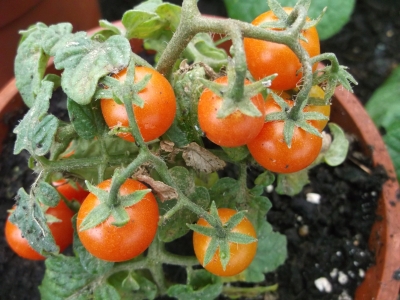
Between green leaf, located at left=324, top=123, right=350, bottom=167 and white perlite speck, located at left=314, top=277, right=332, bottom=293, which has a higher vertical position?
green leaf, located at left=324, top=123, right=350, bottom=167

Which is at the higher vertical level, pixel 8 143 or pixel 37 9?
pixel 37 9

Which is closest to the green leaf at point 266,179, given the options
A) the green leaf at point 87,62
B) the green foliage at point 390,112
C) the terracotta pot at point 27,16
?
the green leaf at point 87,62

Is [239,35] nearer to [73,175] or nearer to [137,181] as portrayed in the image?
[137,181]

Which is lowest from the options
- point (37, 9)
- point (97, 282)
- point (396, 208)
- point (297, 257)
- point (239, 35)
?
point (297, 257)

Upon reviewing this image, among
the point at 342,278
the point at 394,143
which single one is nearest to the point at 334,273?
the point at 342,278

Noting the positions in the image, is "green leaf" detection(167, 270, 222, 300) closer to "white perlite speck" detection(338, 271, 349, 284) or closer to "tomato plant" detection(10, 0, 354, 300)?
"tomato plant" detection(10, 0, 354, 300)

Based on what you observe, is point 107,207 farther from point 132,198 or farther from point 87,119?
point 87,119

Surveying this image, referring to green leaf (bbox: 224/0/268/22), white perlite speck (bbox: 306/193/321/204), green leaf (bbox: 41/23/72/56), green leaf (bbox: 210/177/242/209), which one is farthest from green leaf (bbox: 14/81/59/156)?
green leaf (bbox: 224/0/268/22)

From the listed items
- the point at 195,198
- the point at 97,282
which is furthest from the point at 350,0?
the point at 97,282
